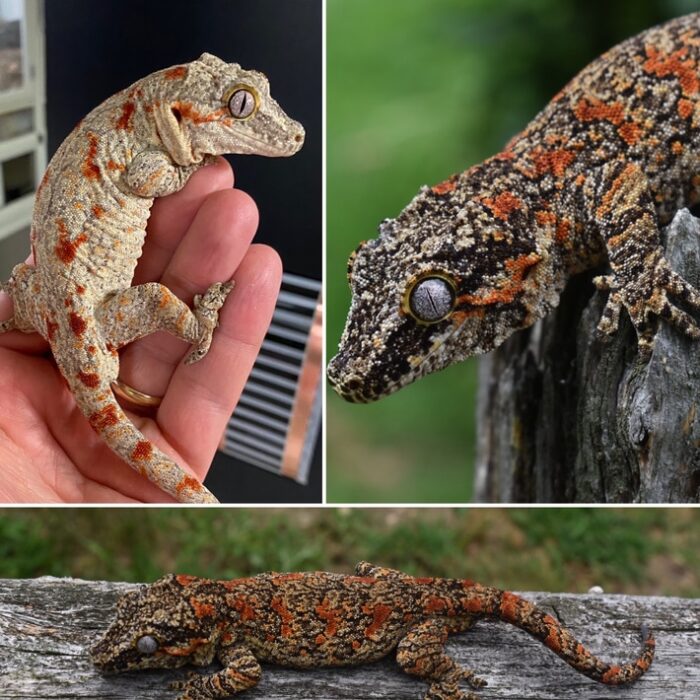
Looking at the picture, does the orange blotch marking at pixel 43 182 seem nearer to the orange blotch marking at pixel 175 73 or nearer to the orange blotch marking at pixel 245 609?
the orange blotch marking at pixel 175 73

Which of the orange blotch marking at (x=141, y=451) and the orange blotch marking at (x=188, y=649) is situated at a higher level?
the orange blotch marking at (x=141, y=451)

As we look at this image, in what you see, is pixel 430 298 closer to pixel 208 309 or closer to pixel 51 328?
pixel 208 309

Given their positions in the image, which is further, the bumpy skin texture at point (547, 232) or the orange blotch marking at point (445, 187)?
the orange blotch marking at point (445, 187)

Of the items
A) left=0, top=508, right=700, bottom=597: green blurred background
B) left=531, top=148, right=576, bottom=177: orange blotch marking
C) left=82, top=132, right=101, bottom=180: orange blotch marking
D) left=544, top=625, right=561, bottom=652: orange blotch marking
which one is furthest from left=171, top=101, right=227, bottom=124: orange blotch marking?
left=0, top=508, right=700, bottom=597: green blurred background

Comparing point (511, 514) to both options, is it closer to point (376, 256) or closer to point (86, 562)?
point (86, 562)

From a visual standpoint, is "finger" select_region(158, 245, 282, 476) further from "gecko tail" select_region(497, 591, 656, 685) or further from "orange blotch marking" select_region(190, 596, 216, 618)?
"gecko tail" select_region(497, 591, 656, 685)

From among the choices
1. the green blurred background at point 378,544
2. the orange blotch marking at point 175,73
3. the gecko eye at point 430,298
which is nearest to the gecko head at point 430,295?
the gecko eye at point 430,298
